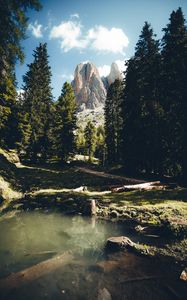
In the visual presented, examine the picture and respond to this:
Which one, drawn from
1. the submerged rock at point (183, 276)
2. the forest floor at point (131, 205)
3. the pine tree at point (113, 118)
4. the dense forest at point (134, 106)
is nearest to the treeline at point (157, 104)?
the dense forest at point (134, 106)

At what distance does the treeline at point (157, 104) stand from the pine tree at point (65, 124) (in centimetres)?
1326

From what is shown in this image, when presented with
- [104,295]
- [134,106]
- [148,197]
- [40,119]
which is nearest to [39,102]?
[40,119]

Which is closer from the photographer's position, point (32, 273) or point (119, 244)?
point (32, 273)

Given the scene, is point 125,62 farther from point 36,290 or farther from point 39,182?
point 36,290

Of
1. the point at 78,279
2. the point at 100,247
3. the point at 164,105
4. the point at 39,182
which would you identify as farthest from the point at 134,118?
the point at 78,279

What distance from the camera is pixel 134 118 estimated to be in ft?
101

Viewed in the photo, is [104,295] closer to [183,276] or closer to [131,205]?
[183,276]

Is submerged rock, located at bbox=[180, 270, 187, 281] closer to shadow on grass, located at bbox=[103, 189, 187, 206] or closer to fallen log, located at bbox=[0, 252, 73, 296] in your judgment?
fallen log, located at bbox=[0, 252, 73, 296]

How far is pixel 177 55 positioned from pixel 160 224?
791 inches

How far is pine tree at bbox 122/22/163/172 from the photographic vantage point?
27.7m

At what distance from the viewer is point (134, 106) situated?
102 feet

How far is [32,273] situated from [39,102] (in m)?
41.0

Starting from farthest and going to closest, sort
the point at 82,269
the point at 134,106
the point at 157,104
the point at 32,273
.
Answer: the point at 134,106 → the point at 157,104 → the point at 82,269 → the point at 32,273

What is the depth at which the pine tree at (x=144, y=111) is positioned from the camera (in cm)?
2769
